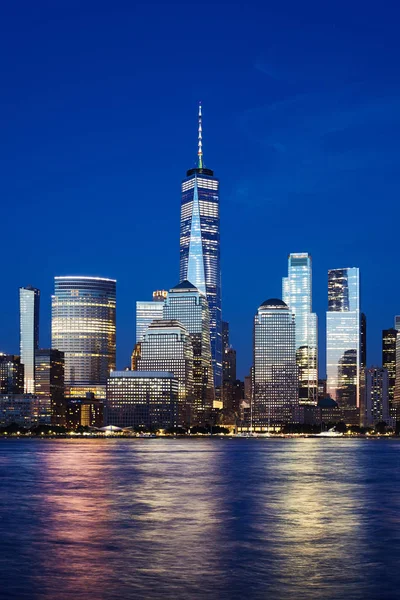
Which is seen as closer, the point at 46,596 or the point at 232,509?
the point at 46,596

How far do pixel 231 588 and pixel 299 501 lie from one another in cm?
3868

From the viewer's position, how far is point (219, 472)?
122438 mm

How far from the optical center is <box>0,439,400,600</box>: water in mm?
42219

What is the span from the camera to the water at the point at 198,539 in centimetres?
4222

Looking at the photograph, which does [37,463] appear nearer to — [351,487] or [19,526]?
[351,487]

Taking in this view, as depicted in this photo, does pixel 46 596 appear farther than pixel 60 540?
No

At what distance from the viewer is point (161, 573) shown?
149 ft

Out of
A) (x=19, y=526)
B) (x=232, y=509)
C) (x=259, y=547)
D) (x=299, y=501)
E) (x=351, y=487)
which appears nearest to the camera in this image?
(x=259, y=547)

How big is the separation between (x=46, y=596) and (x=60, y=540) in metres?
16.1

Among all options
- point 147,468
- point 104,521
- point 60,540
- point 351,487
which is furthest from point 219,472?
point 60,540

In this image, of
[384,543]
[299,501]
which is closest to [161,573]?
[384,543]

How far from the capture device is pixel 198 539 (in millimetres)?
55875

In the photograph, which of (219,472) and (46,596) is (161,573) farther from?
(219,472)

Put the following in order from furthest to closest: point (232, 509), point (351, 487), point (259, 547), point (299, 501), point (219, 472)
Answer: point (219, 472) → point (351, 487) → point (299, 501) → point (232, 509) → point (259, 547)
